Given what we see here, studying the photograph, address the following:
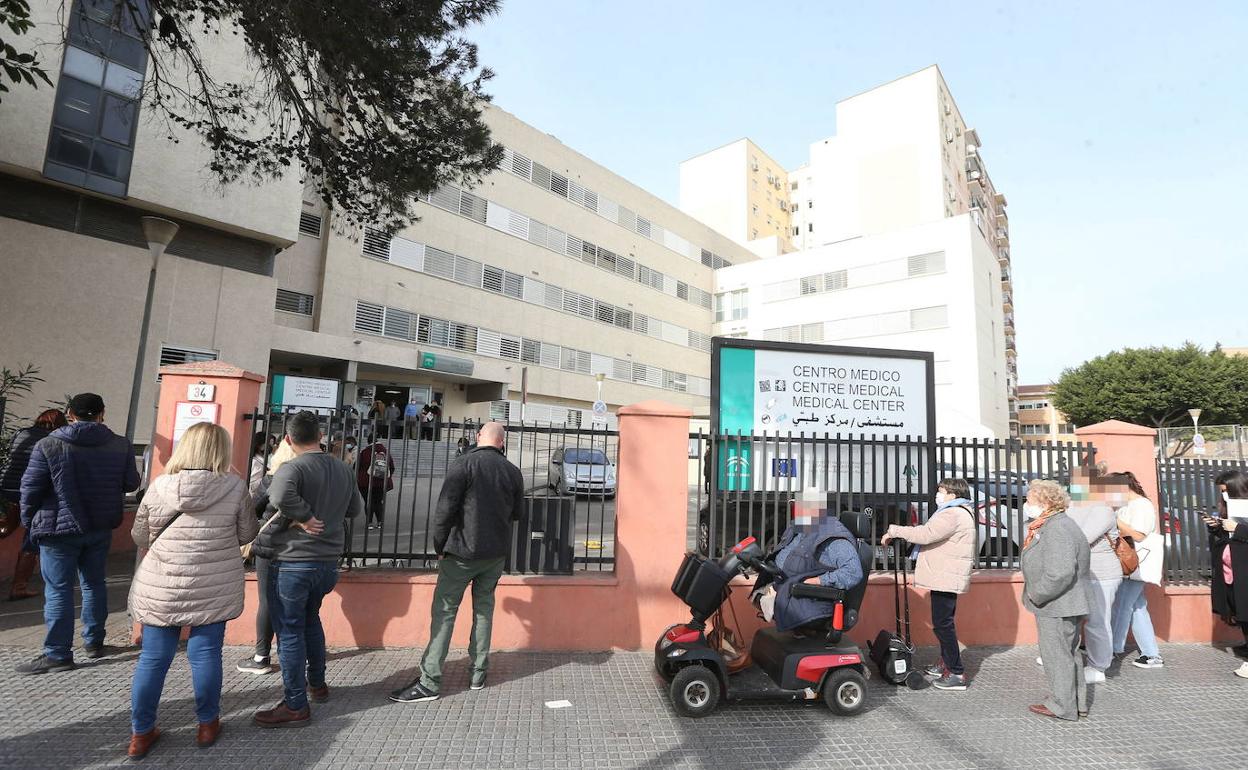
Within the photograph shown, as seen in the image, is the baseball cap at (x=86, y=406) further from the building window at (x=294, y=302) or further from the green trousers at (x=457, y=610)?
the building window at (x=294, y=302)

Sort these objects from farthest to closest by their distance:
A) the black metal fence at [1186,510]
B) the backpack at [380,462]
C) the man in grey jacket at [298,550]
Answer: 1. the black metal fence at [1186,510]
2. the backpack at [380,462]
3. the man in grey jacket at [298,550]

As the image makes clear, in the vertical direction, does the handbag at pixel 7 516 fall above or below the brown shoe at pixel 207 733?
above

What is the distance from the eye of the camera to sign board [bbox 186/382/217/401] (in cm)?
536

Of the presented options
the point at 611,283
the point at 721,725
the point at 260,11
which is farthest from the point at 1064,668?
the point at 611,283

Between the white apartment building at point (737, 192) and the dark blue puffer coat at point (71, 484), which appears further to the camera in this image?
the white apartment building at point (737, 192)

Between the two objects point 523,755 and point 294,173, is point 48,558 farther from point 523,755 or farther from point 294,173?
point 294,173

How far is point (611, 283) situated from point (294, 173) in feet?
68.9

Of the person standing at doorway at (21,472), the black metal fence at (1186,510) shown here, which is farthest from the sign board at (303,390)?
the black metal fence at (1186,510)

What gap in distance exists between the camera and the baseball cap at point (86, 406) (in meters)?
4.51

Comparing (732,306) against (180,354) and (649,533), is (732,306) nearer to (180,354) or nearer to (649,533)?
(180,354)

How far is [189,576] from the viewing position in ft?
10.9

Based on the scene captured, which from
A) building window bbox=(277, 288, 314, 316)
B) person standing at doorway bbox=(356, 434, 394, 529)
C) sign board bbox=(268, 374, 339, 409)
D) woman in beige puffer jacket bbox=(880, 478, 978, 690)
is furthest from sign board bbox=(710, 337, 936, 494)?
building window bbox=(277, 288, 314, 316)

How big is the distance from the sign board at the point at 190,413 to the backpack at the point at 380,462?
4.38 feet

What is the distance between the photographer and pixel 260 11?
6.98 m
